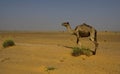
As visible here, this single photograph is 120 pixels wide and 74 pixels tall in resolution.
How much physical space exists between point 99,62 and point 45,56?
4.14 meters

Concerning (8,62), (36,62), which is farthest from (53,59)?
(8,62)

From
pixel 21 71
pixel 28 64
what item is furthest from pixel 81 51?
pixel 21 71

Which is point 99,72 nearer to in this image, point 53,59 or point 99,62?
point 99,62

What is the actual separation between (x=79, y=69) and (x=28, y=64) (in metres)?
3.25

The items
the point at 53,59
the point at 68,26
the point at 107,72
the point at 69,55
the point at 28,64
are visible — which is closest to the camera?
the point at 107,72

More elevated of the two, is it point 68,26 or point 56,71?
point 68,26

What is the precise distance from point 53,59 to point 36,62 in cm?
130

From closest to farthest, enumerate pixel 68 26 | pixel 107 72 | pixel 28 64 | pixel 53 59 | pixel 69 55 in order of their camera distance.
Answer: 1. pixel 107 72
2. pixel 28 64
3. pixel 53 59
4. pixel 69 55
5. pixel 68 26

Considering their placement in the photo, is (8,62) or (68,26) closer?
(8,62)

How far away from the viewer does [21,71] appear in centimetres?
1412

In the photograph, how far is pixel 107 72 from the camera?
13.4 meters

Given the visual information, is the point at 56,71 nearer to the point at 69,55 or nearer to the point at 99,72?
the point at 99,72

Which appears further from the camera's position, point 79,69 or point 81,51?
point 81,51

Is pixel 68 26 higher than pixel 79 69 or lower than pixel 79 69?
higher
